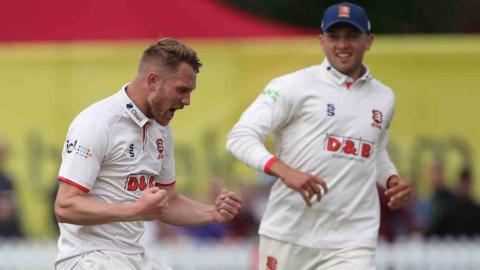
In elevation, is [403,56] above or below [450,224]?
above

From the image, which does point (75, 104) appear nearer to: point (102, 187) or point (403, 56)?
point (403, 56)

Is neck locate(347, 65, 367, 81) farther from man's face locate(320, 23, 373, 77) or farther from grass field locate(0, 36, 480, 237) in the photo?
grass field locate(0, 36, 480, 237)

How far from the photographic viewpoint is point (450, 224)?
1291 centimetres

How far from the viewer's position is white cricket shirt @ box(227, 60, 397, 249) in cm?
782

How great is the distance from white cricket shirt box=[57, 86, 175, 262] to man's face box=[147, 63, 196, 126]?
0.34ft

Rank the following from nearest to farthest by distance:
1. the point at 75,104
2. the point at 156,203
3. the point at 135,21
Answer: the point at 156,203 < the point at 75,104 < the point at 135,21

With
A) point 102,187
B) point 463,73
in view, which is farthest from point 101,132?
point 463,73

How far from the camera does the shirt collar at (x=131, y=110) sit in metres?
6.37

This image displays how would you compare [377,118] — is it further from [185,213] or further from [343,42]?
[185,213]

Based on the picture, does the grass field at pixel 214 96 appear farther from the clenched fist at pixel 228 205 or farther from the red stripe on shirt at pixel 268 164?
the clenched fist at pixel 228 205

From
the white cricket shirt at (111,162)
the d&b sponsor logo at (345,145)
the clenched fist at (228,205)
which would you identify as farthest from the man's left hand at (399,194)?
the white cricket shirt at (111,162)

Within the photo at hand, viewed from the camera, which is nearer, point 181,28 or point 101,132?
point 101,132

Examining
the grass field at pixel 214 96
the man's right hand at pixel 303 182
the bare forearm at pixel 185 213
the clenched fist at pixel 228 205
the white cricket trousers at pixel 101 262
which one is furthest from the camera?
the grass field at pixel 214 96

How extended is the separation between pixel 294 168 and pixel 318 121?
1.08ft
